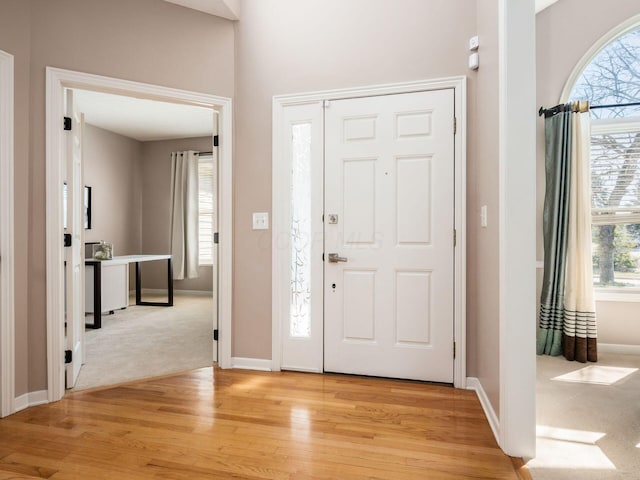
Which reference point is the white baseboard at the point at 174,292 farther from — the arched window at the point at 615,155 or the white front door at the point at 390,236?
the arched window at the point at 615,155

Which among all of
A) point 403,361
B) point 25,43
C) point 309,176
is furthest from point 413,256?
point 25,43

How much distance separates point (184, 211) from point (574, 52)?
6.12m

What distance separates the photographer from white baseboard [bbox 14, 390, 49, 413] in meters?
2.38

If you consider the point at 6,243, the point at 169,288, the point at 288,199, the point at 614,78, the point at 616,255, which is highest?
the point at 614,78

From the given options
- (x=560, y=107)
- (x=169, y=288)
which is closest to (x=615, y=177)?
(x=560, y=107)

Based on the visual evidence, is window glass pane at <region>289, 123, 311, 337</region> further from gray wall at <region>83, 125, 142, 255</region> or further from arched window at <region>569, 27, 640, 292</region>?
gray wall at <region>83, 125, 142, 255</region>

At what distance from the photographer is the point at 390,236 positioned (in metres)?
2.88

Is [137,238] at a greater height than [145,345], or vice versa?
[137,238]

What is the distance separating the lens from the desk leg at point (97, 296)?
462 cm

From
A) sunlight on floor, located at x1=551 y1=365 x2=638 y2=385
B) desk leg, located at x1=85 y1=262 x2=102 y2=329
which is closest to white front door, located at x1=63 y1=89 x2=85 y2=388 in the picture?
desk leg, located at x1=85 y1=262 x2=102 y2=329

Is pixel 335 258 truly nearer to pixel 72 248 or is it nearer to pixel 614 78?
pixel 72 248

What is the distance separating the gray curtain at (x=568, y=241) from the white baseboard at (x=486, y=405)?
4.05 ft

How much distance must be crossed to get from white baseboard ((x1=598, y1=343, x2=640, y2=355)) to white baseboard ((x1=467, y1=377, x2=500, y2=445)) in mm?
1700

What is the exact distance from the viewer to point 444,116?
2766 mm
